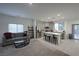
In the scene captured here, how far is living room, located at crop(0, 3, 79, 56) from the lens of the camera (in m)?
2.27

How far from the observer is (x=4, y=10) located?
2.24 m

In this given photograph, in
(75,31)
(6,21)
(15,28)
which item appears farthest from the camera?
(75,31)

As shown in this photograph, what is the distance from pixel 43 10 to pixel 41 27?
50cm

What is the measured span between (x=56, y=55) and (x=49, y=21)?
94 centimetres

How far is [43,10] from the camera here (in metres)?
2.37

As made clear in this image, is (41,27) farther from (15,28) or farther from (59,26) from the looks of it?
(15,28)

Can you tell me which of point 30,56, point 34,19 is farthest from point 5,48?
point 34,19

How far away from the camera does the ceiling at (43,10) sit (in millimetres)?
2240

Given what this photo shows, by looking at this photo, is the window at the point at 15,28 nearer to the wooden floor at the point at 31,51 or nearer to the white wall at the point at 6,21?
the white wall at the point at 6,21

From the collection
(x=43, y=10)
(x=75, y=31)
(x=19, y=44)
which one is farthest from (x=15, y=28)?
(x=75, y=31)

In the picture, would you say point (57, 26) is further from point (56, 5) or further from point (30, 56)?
point (30, 56)

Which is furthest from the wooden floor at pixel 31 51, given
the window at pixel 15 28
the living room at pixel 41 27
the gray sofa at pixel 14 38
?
the window at pixel 15 28

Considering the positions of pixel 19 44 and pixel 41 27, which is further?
pixel 41 27

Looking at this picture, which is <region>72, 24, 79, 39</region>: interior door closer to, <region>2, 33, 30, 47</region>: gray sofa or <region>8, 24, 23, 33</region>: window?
<region>2, 33, 30, 47</region>: gray sofa
